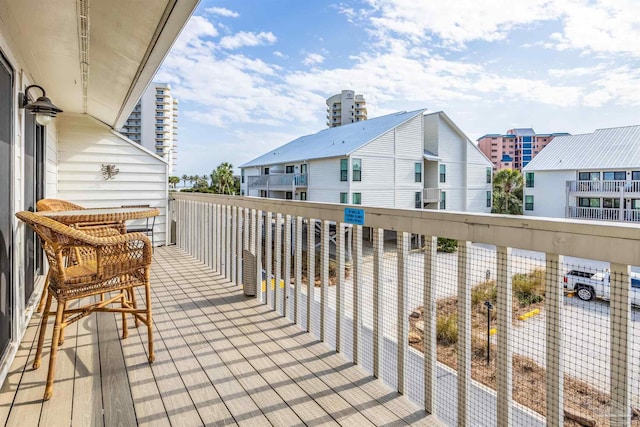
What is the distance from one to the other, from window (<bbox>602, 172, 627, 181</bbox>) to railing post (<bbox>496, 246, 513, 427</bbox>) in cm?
1820

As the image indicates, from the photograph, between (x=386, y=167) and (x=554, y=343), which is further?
(x=386, y=167)

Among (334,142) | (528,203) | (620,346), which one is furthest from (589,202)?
(620,346)

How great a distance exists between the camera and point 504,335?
1.24 metres

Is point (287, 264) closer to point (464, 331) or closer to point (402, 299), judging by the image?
point (402, 299)

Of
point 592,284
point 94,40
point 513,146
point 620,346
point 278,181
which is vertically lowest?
point 620,346

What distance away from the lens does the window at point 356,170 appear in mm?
15180

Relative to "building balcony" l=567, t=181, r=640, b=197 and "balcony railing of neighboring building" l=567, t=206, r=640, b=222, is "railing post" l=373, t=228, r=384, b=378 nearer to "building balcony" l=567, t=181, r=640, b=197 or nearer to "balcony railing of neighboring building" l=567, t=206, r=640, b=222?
"building balcony" l=567, t=181, r=640, b=197

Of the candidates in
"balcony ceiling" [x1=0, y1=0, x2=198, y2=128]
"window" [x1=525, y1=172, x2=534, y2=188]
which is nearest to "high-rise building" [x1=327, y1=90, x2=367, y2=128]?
"window" [x1=525, y1=172, x2=534, y2=188]

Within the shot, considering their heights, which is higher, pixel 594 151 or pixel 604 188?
pixel 594 151

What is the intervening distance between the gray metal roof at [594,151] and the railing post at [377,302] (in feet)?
58.9

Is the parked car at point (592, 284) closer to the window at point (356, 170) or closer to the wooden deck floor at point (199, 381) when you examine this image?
the wooden deck floor at point (199, 381)

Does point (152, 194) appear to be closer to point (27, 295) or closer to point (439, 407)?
point (27, 295)

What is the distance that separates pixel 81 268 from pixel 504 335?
2.17 meters

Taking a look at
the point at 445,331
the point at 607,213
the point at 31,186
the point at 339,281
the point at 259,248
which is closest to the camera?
the point at 339,281
